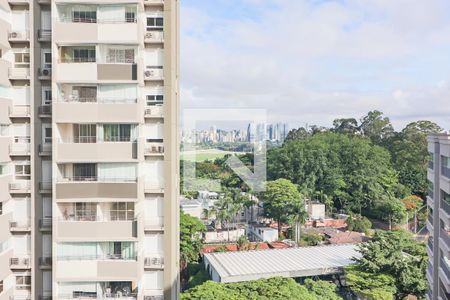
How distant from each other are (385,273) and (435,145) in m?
5.50

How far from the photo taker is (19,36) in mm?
6652

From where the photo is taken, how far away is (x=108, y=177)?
6688mm

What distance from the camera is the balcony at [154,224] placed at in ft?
22.6

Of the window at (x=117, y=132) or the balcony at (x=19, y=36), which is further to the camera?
the window at (x=117, y=132)

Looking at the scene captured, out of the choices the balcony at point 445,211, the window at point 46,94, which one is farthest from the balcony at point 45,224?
the balcony at point 445,211

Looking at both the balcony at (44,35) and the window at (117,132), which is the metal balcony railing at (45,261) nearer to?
the window at (117,132)

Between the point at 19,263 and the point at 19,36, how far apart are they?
3.90 meters

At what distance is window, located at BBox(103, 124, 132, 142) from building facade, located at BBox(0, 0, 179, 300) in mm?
17

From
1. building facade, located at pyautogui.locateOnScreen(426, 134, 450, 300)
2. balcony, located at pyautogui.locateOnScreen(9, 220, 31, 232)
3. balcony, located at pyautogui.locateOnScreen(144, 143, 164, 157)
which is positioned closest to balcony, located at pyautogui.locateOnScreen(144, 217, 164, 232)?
balcony, located at pyautogui.locateOnScreen(144, 143, 164, 157)

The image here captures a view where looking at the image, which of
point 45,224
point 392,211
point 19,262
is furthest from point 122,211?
point 392,211

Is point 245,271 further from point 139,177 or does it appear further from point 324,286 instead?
point 139,177

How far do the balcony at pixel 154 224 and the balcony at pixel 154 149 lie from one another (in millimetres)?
1158

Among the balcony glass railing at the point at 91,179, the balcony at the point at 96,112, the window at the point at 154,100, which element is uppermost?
the window at the point at 154,100

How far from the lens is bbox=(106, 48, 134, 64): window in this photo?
6.77 m
